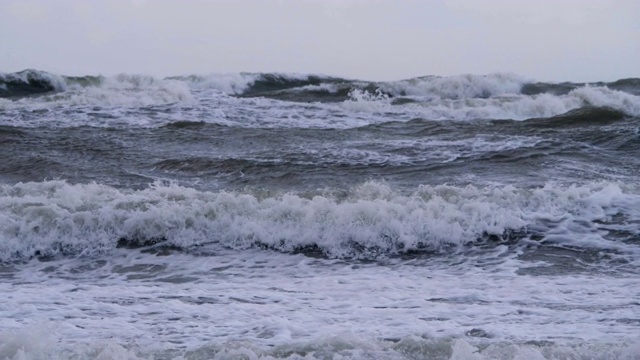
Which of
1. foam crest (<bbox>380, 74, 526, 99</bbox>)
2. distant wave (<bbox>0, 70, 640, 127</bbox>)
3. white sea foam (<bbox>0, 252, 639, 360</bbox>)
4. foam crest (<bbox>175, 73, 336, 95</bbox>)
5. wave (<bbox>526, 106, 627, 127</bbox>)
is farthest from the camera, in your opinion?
foam crest (<bbox>175, 73, 336, 95</bbox>)

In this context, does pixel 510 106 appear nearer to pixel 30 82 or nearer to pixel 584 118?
pixel 584 118

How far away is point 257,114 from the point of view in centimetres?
1703

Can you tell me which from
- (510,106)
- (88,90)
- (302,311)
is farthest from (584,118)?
(302,311)

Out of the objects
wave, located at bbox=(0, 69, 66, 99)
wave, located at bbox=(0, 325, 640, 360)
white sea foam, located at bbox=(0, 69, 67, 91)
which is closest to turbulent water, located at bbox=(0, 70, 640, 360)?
wave, located at bbox=(0, 325, 640, 360)

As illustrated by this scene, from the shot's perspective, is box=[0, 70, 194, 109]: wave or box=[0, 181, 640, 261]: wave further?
box=[0, 70, 194, 109]: wave

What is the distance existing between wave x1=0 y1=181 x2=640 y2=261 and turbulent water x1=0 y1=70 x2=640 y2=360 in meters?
Result: 0.02

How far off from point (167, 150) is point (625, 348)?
9.49m

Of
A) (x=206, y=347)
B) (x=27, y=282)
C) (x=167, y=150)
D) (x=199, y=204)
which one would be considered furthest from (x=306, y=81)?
(x=206, y=347)

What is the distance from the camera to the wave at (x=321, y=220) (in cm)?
804

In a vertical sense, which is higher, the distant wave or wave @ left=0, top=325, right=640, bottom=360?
the distant wave

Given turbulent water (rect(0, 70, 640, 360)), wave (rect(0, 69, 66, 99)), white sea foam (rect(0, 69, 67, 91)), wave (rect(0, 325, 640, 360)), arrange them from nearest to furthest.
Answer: wave (rect(0, 325, 640, 360)), turbulent water (rect(0, 70, 640, 360)), wave (rect(0, 69, 66, 99)), white sea foam (rect(0, 69, 67, 91))

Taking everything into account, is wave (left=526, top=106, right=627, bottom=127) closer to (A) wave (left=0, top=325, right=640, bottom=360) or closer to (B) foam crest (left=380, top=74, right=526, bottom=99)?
(B) foam crest (left=380, top=74, right=526, bottom=99)

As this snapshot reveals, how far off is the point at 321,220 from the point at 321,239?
0.96 ft

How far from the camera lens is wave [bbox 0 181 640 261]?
316 inches
